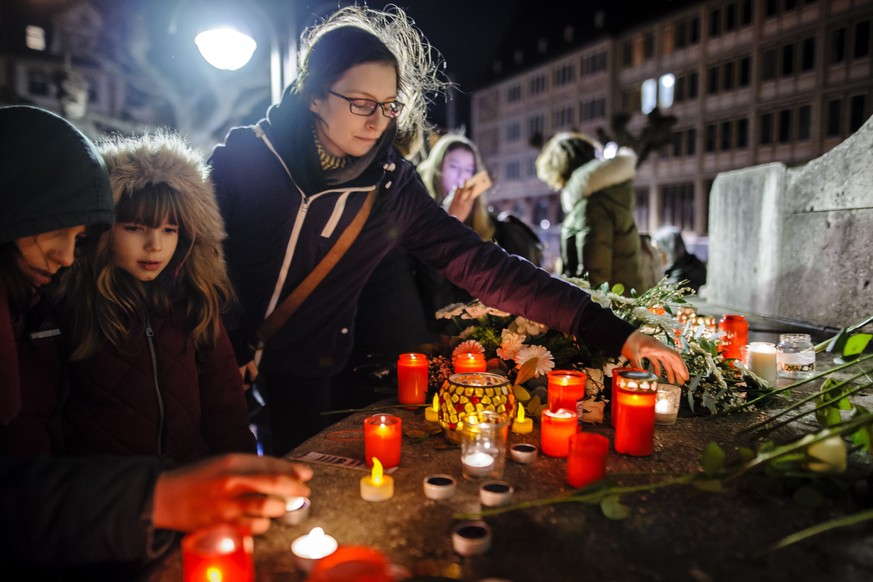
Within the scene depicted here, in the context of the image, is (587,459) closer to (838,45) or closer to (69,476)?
(69,476)

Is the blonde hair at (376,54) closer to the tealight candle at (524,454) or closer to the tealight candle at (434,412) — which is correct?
the tealight candle at (434,412)

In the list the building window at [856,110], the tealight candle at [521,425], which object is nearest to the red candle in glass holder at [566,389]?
the tealight candle at [521,425]

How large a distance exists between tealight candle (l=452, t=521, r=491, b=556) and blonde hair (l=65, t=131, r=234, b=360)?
1368 mm

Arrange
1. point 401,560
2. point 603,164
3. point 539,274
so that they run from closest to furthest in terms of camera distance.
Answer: point 401,560 < point 539,274 < point 603,164

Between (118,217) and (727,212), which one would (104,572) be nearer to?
(118,217)

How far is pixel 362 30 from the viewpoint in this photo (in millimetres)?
2689

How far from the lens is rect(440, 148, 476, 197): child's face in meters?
4.89

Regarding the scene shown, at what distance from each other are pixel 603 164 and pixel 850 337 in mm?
2845

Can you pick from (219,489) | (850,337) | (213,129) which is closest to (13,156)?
(219,489)

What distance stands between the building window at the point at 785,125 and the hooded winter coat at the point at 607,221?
32992mm

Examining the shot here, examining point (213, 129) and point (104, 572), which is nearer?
point (104, 572)

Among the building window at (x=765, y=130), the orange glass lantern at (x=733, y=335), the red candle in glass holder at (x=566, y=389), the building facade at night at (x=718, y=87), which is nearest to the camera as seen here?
the red candle in glass holder at (x=566, y=389)

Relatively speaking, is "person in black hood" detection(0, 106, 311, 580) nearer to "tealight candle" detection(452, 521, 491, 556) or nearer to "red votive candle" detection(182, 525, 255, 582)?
"red votive candle" detection(182, 525, 255, 582)

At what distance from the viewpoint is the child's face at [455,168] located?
193 inches
